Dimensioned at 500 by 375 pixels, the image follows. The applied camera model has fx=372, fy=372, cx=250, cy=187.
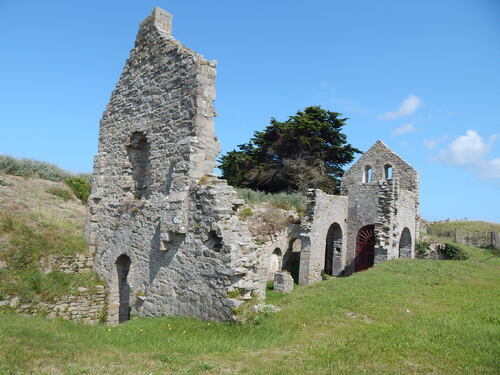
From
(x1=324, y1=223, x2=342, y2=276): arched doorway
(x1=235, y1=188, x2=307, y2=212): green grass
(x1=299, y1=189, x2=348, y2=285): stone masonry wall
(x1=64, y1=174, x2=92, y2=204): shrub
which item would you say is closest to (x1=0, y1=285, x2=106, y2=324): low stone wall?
(x1=64, y1=174, x2=92, y2=204): shrub

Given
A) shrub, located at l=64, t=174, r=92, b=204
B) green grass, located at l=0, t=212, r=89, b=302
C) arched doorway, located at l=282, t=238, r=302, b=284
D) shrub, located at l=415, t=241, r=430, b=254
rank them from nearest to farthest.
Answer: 1. green grass, located at l=0, t=212, r=89, b=302
2. shrub, located at l=64, t=174, r=92, b=204
3. arched doorway, located at l=282, t=238, r=302, b=284
4. shrub, located at l=415, t=241, r=430, b=254

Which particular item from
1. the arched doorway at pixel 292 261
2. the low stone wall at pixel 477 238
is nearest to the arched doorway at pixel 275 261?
the arched doorway at pixel 292 261

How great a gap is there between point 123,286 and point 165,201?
4150 millimetres

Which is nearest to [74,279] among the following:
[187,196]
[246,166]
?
[187,196]

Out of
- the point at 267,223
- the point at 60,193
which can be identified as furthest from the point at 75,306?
the point at 267,223

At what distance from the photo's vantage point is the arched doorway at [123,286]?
10961 millimetres

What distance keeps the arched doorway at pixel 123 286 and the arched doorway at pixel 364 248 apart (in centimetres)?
1438

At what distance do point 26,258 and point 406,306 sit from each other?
980 cm

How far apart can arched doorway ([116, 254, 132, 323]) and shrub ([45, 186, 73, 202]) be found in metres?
7.28

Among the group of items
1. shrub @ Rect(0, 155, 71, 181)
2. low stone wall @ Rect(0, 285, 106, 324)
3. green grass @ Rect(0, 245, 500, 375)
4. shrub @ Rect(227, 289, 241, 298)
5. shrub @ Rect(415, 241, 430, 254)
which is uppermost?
shrub @ Rect(0, 155, 71, 181)

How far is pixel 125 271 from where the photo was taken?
439 inches

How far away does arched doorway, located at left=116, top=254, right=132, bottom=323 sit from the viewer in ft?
36.0

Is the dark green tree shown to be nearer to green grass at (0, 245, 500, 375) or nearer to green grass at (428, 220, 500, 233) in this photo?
green grass at (428, 220, 500, 233)

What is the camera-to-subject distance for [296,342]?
244 inches
